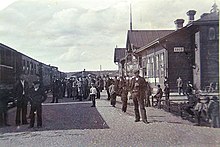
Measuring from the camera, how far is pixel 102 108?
24.8ft

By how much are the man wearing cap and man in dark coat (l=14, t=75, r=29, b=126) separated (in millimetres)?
1664

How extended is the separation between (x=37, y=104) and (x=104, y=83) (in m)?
1.16

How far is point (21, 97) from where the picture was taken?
6566 mm

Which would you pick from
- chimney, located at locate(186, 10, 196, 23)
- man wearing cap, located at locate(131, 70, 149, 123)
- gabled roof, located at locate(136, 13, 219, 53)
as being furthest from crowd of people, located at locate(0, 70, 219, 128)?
chimney, located at locate(186, 10, 196, 23)

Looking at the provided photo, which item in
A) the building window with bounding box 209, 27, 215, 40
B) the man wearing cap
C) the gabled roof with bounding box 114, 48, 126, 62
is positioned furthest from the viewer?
the man wearing cap

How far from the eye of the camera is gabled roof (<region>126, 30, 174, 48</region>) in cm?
598

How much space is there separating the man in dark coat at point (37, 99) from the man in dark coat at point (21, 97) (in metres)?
0.10

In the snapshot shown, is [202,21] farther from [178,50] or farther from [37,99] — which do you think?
[37,99]

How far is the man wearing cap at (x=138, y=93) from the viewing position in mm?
Result: 6332

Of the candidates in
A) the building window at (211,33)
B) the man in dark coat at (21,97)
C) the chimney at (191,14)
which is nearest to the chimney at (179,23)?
the chimney at (191,14)

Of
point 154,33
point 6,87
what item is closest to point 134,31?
point 154,33

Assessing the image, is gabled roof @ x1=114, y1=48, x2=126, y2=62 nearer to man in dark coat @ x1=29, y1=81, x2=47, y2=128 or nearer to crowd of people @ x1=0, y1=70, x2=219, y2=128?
crowd of people @ x1=0, y1=70, x2=219, y2=128

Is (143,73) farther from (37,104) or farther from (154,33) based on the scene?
(37,104)

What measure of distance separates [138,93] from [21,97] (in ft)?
6.11
